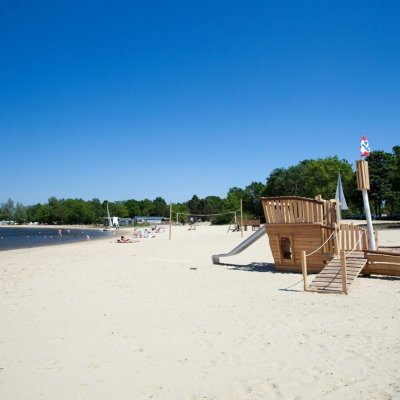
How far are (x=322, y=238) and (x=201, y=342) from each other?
7961 mm

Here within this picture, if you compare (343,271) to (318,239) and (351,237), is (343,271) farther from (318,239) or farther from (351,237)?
(351,237)

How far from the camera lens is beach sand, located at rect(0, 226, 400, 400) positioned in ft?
15.8

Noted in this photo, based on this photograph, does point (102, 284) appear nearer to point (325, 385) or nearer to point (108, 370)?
point (108, 370)

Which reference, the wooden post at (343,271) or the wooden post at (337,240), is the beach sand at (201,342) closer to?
the wooden post at (343,271)

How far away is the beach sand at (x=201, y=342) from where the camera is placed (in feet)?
15.8

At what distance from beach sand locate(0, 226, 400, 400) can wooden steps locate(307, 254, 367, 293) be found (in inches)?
16.9

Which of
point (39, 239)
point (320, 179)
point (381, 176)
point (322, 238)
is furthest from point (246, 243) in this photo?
point (320, 179)

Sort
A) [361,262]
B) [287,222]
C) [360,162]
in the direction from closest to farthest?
1. [361,262]
2. [360,162]
3. [287,222]

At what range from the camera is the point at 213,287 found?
38.5 ft

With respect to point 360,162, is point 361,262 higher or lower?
lower

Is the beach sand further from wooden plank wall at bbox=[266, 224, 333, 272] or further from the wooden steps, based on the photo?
wooden plank wall at bbox=[266, 224, 333, 272]

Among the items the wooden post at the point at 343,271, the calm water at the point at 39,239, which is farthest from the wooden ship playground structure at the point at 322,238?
the calm water at the point at 39,239

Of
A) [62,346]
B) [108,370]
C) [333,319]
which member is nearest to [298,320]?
[333,319]

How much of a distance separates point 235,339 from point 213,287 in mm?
5136
